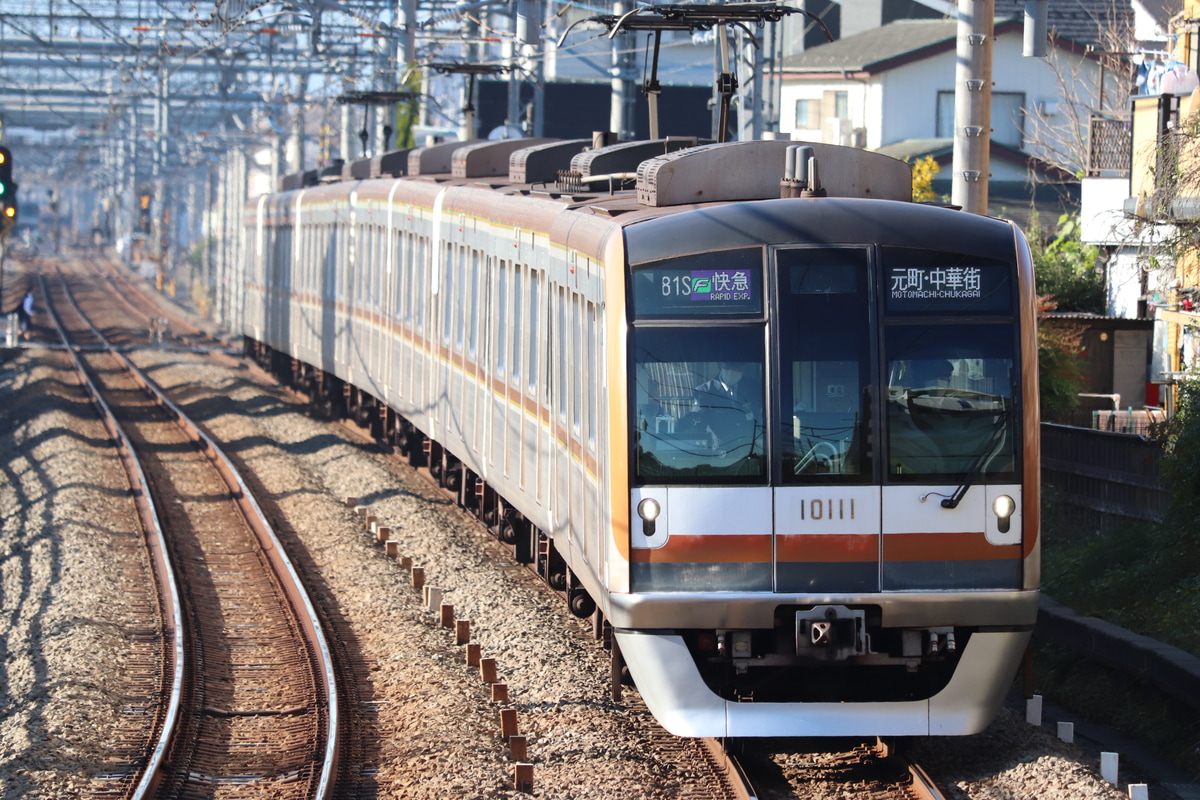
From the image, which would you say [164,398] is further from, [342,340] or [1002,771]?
[1002,771]

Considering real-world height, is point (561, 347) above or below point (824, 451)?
above

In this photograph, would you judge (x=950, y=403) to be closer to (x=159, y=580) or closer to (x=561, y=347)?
(x=561, y=347)

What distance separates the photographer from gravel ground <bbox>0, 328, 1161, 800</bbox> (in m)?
7.36

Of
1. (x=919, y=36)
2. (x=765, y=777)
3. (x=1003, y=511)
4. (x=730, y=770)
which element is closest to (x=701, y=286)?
(x=1003, y=511)

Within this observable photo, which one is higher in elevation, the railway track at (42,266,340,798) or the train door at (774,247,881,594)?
the train door at (774,247,881,594)

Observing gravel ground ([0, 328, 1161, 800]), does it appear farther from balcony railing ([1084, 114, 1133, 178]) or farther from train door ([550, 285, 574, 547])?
balcony railing ([1084, 114, 1133, 178])

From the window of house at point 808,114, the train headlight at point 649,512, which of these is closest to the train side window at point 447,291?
the train headlight at point 649,512

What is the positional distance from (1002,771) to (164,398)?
A: 62.7ft

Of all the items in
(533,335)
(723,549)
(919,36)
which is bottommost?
(723,549)

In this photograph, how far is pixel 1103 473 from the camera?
42.5 ft

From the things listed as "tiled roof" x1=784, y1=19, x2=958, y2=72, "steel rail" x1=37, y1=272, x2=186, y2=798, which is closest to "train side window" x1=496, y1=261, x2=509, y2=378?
"steel rail" x1=37, y1=272, x2=186, y2=798

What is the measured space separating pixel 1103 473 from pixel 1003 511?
6241 millimetres

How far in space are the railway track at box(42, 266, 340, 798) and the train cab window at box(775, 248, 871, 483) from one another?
8.30ft

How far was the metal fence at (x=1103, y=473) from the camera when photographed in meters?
12.3
